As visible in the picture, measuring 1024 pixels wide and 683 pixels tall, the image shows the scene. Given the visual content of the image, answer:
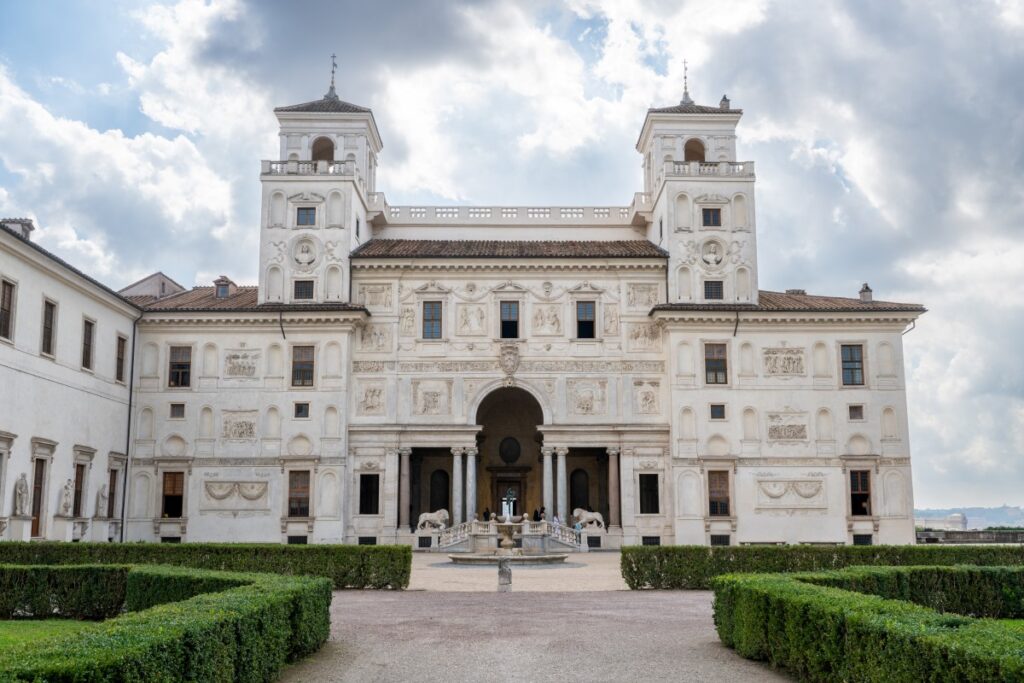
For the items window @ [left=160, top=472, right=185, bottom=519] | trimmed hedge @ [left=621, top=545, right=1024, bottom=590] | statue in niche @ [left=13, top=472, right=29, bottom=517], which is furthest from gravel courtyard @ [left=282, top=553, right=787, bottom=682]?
window @ [left=160, top=472, right=185, bottom=519]

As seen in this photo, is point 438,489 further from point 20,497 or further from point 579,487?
point 20,497

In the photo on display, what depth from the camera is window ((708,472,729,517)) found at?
1612 inches

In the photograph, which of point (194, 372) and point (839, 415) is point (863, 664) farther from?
point (194, 372)

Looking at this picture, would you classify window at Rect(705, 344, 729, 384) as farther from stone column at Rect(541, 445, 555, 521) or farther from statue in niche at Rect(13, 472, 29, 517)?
statue in niche at Rect(13, 472, 29, 517)

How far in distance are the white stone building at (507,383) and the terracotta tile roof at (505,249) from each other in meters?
0.22

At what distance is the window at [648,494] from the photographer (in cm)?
4188

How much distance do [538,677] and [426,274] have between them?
31958 millimetres

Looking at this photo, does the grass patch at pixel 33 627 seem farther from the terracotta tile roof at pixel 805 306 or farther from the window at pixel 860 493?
the window at pixel 860 493

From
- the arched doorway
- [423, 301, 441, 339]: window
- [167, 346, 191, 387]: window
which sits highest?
[423, 301, 441, 339]: window

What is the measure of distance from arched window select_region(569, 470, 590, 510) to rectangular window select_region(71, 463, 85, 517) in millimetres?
21351

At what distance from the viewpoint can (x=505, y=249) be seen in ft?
145

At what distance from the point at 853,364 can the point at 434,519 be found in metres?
18.8

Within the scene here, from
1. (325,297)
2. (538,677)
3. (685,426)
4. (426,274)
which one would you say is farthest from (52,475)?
(538,677)

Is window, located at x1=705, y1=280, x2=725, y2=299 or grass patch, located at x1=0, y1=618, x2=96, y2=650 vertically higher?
window, located at x1=705, y1=280, x2=725, y2=299
